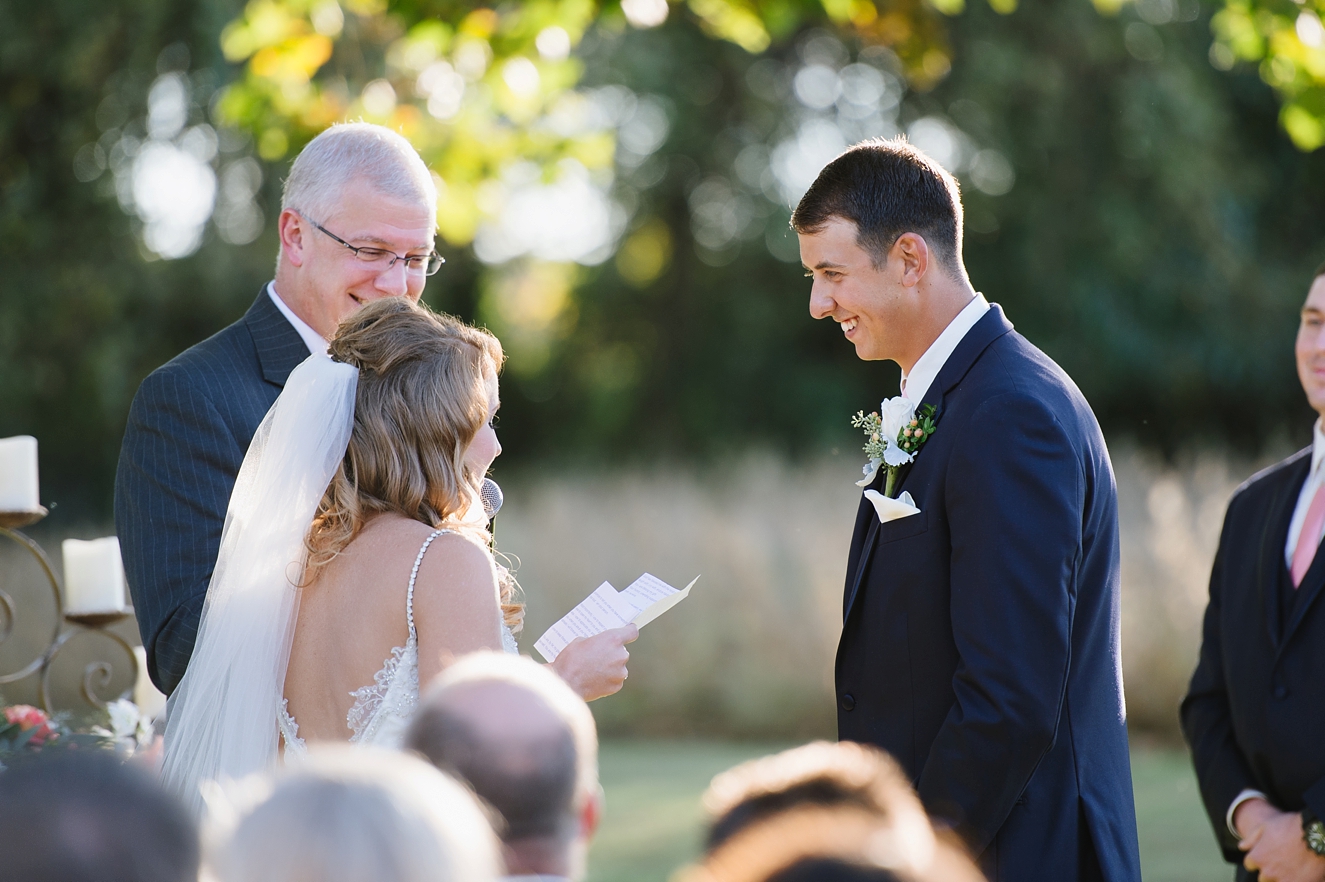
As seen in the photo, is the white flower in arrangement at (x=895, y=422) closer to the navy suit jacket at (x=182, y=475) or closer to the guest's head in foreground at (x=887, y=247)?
the guest's head in foreground at (x=887, y=247)

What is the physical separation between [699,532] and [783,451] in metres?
6.15

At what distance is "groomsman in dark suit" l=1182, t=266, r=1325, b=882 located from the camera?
3.90m

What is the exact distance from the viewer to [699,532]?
12211 mm

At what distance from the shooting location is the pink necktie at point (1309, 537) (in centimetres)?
413

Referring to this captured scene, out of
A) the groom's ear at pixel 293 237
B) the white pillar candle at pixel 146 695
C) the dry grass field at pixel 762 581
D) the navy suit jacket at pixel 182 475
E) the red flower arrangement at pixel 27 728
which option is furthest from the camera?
the dry grass field at pixel 762 581

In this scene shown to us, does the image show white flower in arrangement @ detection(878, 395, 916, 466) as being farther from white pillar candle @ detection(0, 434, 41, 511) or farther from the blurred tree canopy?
the blurred tree canopy

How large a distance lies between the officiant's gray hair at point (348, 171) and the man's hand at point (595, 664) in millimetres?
1453

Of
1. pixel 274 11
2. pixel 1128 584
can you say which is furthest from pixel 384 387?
pixel 1128 584

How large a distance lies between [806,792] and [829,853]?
25cm

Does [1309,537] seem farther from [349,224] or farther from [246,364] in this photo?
[246,364]

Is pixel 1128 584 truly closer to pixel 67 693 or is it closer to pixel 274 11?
pixel 274 11

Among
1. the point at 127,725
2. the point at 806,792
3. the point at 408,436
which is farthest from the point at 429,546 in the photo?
the point at 127,725

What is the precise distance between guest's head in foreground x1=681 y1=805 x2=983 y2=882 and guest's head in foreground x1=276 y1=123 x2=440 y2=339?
232 centimetres

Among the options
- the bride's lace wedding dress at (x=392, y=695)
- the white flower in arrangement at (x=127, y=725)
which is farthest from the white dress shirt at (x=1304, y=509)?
the white flower in arrangement at (x=127, y=725)
